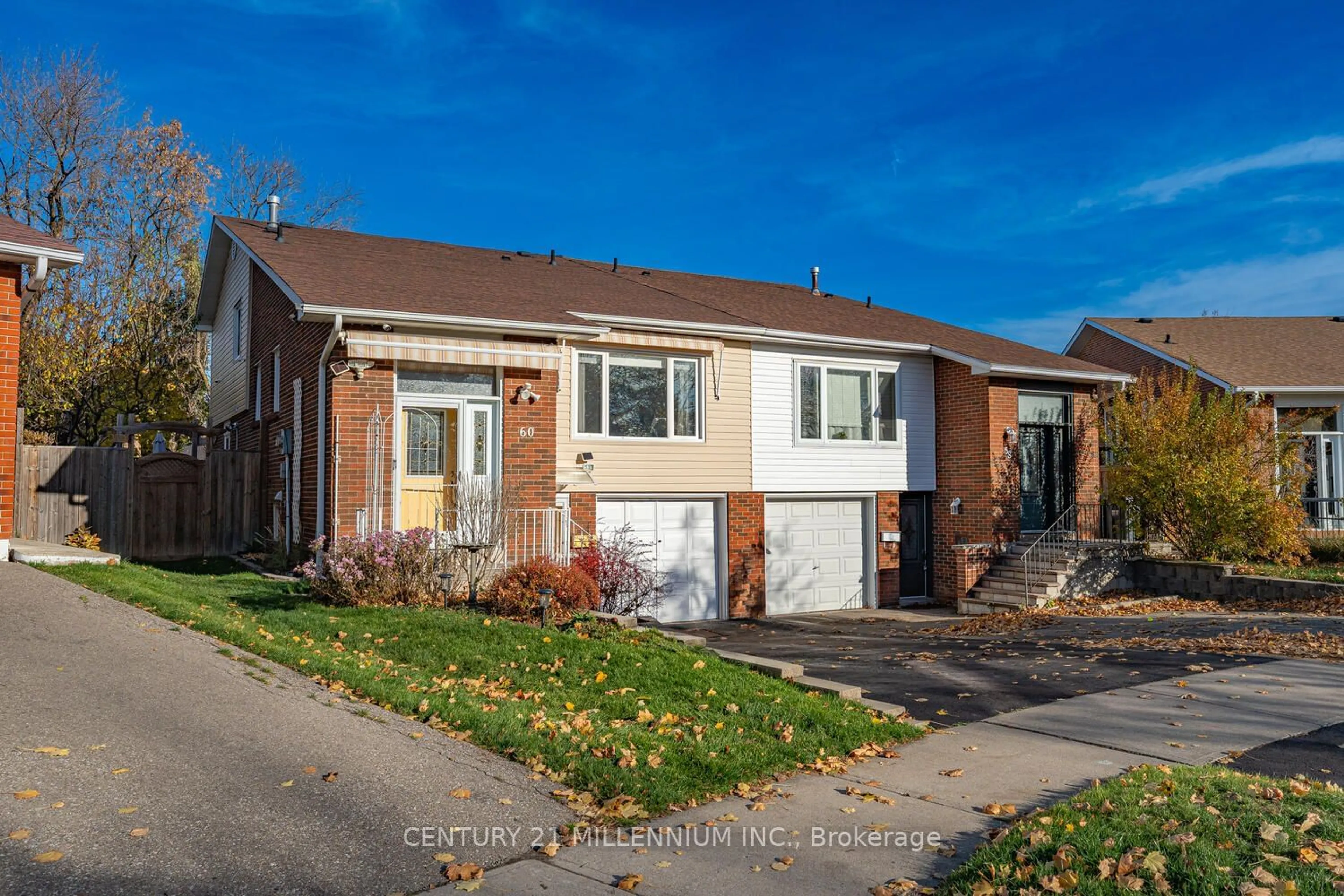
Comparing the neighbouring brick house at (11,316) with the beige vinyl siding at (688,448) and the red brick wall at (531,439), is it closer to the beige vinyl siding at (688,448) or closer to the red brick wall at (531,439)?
the red brick wall at (531,439)

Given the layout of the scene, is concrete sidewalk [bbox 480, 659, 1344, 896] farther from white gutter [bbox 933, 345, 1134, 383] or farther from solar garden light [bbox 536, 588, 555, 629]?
white gutter [bbox 933, 345, 1134, 383]

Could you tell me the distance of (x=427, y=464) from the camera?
14.0m

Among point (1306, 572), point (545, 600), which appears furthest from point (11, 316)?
point (1306, 572)

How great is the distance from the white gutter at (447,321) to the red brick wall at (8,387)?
311 centimetres

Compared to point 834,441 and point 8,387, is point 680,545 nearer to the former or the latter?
point 834,441

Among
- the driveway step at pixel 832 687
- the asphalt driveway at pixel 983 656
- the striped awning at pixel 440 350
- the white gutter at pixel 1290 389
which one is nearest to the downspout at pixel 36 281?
the striped awning at pixel 440 350

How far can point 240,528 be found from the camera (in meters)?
16.8

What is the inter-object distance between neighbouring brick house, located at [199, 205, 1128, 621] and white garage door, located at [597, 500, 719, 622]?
36 millimetres

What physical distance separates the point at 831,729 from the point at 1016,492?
494 inches

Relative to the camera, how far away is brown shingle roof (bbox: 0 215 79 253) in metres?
11.1

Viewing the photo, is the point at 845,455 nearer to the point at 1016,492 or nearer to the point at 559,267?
the point at 1016,492

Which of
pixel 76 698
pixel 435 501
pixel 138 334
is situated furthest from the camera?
pixel 138 334

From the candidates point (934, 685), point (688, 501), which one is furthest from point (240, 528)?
point (934, 685)

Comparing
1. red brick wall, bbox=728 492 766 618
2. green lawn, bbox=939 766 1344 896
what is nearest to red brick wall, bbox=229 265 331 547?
red brick wall, bbox=728 492 766 618
